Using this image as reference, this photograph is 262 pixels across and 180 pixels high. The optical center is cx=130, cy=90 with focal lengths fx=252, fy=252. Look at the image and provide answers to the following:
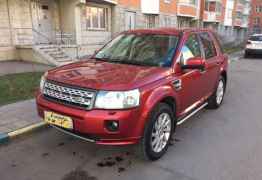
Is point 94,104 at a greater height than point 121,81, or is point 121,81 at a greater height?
point 121,81

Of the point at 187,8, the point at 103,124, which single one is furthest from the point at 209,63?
the point at 187,8

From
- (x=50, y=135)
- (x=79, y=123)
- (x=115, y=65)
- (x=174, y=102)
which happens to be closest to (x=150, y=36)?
(x=115, y=65)

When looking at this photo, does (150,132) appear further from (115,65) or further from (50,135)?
(50,135)

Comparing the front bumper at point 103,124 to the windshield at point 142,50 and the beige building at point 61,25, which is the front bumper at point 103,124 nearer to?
the windshield at point 142,50

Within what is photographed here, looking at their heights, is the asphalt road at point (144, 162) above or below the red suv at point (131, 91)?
below

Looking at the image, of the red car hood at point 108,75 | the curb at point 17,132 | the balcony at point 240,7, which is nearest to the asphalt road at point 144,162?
the curb at point 17,132

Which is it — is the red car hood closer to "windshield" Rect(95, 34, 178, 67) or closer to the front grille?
the front grille

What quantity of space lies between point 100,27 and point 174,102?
1451 cm

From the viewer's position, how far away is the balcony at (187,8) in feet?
84.5

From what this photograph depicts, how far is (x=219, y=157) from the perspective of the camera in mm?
3615

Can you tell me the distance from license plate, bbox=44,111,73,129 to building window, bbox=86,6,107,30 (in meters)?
13.6

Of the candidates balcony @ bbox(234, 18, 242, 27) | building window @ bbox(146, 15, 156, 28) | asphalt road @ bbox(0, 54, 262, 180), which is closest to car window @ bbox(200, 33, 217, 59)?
asphalt road @ bbox(0, 54, 262, 180)

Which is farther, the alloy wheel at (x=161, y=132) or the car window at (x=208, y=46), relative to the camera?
the car window at (x=208, y=46)

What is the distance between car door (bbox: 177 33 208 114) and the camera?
3.91m
